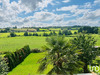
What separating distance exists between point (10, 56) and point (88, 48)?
18.5 meters

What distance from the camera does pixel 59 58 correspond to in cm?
1236

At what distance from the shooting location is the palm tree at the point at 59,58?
1262 cm

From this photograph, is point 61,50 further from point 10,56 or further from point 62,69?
point 10,56

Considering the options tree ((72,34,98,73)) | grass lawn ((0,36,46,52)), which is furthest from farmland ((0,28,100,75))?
tree ((72,34,98,73))

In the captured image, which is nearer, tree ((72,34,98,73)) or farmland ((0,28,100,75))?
tree ((72,34,98,73))

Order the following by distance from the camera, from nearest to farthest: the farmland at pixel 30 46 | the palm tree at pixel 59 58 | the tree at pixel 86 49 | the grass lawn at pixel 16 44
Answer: the palm tree at pixel 59 58
the tree at pixel 86 49
the farmland at pixel 30 46
the grass lawn at pixel 16 44

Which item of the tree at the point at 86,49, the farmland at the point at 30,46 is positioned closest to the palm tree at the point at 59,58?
the farmland at the point at 30,46

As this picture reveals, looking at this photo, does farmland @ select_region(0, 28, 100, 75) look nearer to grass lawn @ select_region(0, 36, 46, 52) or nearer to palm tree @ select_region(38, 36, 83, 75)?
grass lawn @ select_region(0, 36, 46, 52)

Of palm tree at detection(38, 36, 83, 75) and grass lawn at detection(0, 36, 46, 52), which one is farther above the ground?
palm tree at detection(38, 36, 83, 75)

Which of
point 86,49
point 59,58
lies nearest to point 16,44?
point 86,49

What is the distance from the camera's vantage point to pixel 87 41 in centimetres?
1912

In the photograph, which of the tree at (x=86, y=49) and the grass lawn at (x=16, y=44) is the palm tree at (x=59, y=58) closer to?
the tree at (x=86, y=49)

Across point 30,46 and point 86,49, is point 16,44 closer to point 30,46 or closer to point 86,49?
point 30,46

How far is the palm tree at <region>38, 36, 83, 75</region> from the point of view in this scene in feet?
41.4
